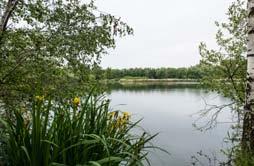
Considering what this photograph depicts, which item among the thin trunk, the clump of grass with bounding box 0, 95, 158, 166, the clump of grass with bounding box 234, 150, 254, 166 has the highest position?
the thin trunk

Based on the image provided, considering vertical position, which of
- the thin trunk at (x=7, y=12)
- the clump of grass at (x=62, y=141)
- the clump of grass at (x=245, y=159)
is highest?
the thin trunk at (x=7, y=12)

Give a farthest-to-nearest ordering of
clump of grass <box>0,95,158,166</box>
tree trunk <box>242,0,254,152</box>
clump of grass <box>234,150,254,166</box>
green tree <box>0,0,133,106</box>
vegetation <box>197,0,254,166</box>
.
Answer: vegetation <box>197,0,254,166</box> < green tree <box>0,0,133,106</box> < tree trunk <box>242,0,254,152</box> < clump of grass <box>234,150,254,166</box> < clump of grass <box>0,95,158,166</box>

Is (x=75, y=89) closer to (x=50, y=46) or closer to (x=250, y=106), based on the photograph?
(x=50, y=46)

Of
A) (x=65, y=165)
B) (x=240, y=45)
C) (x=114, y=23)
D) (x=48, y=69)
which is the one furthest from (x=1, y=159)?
(x=240, y=45)

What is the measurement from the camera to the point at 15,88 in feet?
19.3

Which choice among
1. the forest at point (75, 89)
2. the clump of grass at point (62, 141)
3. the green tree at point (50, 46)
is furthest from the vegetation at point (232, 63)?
the clump of grass at point (62, 141)

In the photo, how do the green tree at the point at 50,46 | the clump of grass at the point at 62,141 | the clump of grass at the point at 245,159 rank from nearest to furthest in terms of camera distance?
the clump of grass at the point at 62,141 → the clump of grass at the point at 245,159 → the green tree at the point at 50,46

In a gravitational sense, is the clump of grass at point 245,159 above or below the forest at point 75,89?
below

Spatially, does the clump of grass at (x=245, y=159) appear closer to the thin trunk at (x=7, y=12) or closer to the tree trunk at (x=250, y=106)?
the tree trunk at (x=250, y=106)

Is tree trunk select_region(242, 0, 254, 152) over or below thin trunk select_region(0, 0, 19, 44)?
below

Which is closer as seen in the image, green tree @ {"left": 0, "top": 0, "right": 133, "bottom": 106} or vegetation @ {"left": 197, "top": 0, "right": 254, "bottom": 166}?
green tree @ {"left": 0, "top": 0, "right": 133, "bottom": 106}

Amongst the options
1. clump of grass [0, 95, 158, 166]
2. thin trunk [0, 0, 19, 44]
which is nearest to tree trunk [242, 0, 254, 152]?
clump of grass [0, 95, 158, 166]

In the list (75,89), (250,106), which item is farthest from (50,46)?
(250,106)

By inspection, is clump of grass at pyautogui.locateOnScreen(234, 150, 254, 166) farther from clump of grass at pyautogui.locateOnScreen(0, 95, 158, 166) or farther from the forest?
clump of grass at pyautogui.locateOnScreen(0, 95, 158, 166)
